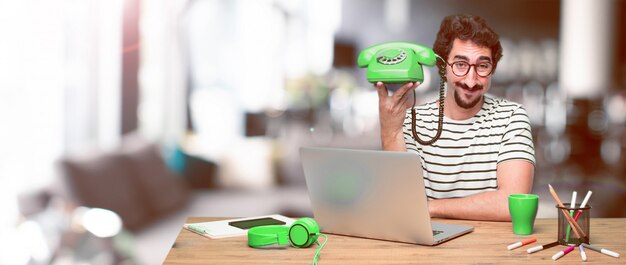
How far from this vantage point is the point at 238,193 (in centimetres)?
540

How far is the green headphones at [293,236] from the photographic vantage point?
1534mm

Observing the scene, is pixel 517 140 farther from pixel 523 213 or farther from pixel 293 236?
pixel 293 236

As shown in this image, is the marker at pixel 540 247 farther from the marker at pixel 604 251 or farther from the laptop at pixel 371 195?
the laptop at pixel 371 195

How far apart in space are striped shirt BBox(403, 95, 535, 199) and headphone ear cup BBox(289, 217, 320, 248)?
72cm

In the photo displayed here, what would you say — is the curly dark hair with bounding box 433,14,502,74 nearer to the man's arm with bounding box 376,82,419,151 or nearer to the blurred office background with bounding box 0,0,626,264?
the man's arm with bounding box 376,82,419,151

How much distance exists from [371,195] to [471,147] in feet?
2.52

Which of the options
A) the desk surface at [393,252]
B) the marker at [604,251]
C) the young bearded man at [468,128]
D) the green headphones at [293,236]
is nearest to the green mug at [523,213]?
the desk surface at [393,252]

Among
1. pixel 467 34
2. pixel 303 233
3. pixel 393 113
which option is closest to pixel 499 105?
pixel 467 34

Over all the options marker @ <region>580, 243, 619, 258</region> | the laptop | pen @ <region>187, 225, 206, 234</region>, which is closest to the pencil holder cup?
marker @ <region>580, 243, 619, 258</region>

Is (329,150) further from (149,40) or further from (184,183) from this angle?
(149,40)

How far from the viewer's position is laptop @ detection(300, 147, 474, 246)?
4.93 feet

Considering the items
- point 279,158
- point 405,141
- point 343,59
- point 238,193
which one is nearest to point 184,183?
point 238,193

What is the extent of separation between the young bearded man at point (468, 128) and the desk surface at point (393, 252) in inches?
15.5

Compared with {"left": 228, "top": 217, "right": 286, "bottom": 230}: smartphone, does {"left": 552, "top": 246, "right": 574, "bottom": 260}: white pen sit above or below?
below
